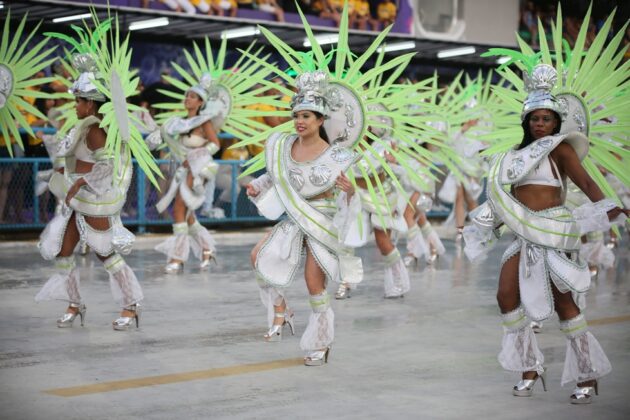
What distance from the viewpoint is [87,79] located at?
776cm

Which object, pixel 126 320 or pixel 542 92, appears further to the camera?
pixel 126 320

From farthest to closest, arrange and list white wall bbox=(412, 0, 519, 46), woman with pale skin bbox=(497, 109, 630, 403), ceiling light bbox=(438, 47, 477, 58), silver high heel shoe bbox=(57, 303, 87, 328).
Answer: white wall bbox=(412, 0, 519, 46), ceiling light bbox=(438, 47, 477, 58), silver high heel shoe bbox=(57, 303, 87, 328), woman with pale skin bbox=(497, 109, 630, 403)

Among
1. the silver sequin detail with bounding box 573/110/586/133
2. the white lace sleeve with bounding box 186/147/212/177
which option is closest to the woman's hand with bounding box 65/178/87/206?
the silver sequin detail with bounding box 573/110/586/133

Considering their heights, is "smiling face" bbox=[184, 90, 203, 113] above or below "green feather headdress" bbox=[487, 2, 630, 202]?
below

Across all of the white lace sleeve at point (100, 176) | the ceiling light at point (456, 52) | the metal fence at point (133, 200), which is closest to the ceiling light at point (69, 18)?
the metal fence at point (133, 200)

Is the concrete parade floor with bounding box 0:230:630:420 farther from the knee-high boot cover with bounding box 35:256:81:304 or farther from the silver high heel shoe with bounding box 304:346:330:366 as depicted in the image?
the knee-high boot cover with bounding box 35:256:81:304

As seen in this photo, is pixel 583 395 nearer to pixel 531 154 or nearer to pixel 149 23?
pixel 531 154

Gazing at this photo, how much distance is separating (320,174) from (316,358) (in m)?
1.17

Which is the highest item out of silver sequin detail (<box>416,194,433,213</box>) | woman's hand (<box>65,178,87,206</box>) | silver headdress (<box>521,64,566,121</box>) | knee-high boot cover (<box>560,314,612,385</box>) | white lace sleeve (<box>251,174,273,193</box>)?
silver headdress (<box>521,64,566,121</box>)

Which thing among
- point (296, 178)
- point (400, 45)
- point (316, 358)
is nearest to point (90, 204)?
point (296, 178)

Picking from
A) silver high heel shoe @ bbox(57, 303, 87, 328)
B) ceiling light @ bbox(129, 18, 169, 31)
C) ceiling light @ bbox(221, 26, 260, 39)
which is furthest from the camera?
ceiling light @ bbox(221, 26, 260, 39)

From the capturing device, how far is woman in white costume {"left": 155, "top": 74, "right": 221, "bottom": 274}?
11609mm

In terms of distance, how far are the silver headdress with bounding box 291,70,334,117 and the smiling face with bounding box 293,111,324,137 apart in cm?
4

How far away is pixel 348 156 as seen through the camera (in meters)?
6.85
